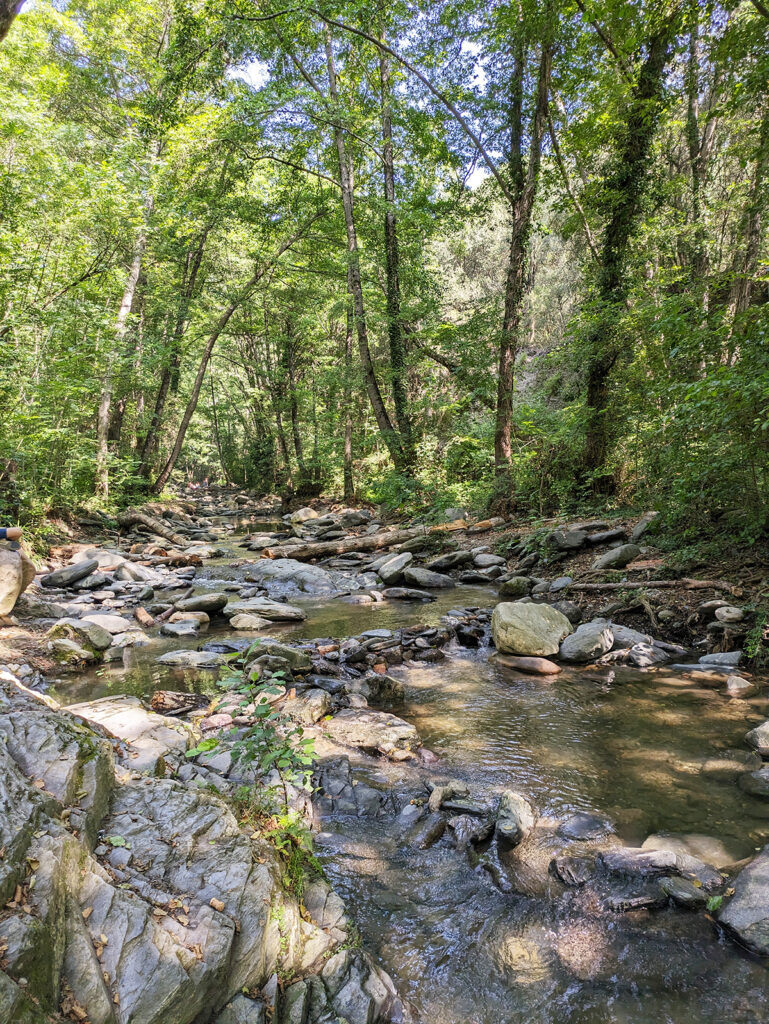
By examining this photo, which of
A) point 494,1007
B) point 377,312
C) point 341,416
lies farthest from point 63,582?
point 341,416

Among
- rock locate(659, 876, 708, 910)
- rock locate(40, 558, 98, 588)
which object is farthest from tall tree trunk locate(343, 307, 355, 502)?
rock locate(659, 876, 708, 910)

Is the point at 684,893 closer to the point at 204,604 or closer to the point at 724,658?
the point at 724,658

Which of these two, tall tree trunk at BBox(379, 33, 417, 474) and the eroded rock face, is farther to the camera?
tall tree trunk at BBox(379, 33, 417, 474)

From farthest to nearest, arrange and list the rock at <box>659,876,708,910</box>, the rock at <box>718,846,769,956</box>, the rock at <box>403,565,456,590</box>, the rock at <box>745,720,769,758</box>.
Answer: the rock at <box>403,565,456,590</box> < the rock at <box>745,720,769,758</box> < the rock at <box>659,876,708,910</box> < the rock at <box>718,846,769,956</box>

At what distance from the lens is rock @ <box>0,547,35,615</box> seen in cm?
654

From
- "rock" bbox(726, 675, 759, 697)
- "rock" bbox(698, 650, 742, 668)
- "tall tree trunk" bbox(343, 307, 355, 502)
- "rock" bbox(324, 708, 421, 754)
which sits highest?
"tall tree trunk" bbox(343, 307, 355, 502)

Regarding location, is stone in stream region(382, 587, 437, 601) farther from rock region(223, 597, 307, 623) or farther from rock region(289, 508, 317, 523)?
rock region(289, 508, 317, 523)

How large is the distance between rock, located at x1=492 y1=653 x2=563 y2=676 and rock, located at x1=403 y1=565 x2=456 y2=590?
370 centimetres

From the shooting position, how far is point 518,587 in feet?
27.5

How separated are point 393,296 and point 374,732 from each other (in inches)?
535

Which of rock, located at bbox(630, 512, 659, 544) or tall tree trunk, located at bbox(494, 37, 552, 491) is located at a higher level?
tall tree trunk, located at bbox(494, 37, 552, 491)

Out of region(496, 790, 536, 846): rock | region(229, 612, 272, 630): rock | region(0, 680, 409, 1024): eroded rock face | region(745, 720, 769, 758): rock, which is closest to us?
region(0, 680, 409, 1024): eroded rock face

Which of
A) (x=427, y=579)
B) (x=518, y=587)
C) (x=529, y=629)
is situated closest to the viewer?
(x=529, y=629)

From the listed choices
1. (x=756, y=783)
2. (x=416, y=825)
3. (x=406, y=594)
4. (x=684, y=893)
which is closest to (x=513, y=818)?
(x=416, y=825)
